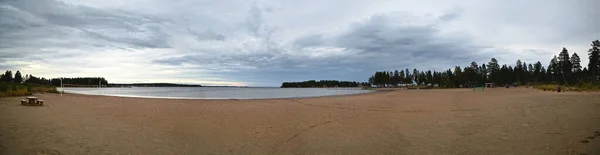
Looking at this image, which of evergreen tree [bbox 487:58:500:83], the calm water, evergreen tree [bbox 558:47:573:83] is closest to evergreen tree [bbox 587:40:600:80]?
evergreen tree [bbox 558:47:573:83]

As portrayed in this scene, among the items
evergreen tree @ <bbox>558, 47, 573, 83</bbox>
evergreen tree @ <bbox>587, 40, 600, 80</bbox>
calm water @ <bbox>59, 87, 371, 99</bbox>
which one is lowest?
calm water @ <bbox>59, 87, 371, 99</bbox>

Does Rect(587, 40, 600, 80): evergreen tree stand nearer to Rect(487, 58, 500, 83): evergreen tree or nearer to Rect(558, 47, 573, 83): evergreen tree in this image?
Rect(558, 47, 573, 83): evergreen tree

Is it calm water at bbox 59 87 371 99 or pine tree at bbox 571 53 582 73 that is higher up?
pine tree at bbox 571 53 582 73

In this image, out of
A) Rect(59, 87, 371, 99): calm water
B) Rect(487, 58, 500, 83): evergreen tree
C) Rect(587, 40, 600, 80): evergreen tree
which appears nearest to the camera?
Rect(587, 40, 600, 80): evergreen tree

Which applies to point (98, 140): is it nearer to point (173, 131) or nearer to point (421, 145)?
point (173, 131)

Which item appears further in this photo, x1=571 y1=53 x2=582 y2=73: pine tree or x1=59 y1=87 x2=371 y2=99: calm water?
x1=571 y1=53 x2=582 y2=73: pine tree

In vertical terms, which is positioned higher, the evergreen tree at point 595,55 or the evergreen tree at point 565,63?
the evergreen tree at point 565,63

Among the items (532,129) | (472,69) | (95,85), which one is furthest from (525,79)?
(95,85)

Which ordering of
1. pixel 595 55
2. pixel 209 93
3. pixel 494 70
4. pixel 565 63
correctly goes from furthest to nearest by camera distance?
1. pixel 494 70
2. pixel 565 63
3. pixel 209 93
4. pixel 595 55

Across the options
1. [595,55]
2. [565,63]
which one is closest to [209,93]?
[595,55]

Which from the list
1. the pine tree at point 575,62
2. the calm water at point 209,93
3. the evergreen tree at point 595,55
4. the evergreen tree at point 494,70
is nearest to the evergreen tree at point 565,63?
the pine tree at point 575,62

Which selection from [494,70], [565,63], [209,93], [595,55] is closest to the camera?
[595,55]

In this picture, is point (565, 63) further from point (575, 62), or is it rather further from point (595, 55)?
point (595, 55)

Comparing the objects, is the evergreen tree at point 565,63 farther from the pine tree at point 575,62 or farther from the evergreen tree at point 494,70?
the evergreen tree at point 494,70
